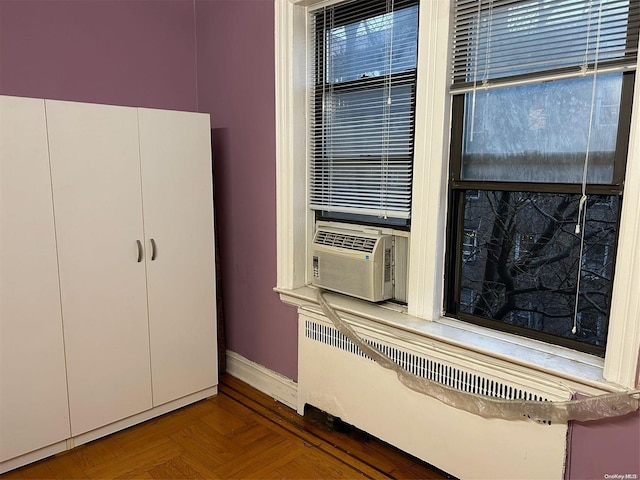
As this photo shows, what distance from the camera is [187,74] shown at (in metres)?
3.16

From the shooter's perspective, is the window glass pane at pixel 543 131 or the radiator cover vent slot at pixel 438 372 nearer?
the window glass pane at pixel 543 131

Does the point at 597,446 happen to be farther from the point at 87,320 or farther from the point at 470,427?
the point at 87,320

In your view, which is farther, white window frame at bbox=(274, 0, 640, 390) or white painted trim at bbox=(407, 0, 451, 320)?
white painted trim at bbox=(407, 0, 451, 320)

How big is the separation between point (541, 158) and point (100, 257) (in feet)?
6.83

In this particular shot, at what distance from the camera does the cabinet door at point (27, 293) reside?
6.81 ft

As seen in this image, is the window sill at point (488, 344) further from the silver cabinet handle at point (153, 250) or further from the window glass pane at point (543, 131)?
the silver cabinet handle at point (153, 250)

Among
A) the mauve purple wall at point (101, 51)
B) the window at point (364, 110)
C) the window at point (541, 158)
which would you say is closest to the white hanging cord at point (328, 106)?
the window at point (364, 110)

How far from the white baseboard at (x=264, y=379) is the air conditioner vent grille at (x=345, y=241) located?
884mm

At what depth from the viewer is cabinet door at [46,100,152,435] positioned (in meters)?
2.23

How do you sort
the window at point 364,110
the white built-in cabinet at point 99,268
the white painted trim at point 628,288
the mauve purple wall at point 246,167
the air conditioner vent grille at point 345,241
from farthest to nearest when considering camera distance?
1. the mauve purple wall at point 246,167
2. the air conditioner vent grille at point 345,241
3. the window at point 364,110
4. the white built-in cabinet at point 99,268
5. the white painted trim at point 628,288

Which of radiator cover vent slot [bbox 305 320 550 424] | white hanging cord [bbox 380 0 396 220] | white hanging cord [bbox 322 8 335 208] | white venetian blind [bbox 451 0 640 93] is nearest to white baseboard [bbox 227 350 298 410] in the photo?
radiator cover vent slot [bbox 305 320 550 424]

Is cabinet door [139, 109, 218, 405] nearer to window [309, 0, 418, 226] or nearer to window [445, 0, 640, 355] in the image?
window [309, 0, 418, 226]

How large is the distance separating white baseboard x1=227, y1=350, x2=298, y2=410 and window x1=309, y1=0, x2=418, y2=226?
1038 millimetres

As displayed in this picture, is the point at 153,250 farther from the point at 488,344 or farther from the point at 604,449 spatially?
the point at 604,449
